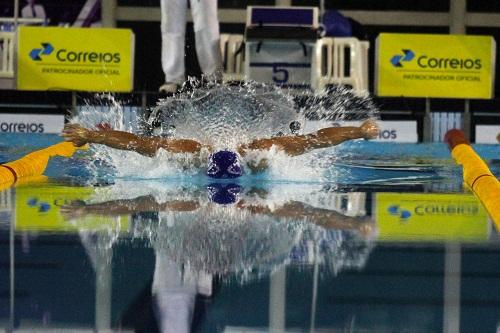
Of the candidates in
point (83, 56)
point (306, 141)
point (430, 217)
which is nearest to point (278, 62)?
point (83, 56)

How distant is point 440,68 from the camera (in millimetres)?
9188

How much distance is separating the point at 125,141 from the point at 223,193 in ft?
1.90

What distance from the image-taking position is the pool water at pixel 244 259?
1960 mm

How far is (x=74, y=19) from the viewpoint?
41.1 feet

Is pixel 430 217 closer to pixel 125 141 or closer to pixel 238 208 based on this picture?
pixel 238 208

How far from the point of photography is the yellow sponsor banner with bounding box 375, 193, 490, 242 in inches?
127

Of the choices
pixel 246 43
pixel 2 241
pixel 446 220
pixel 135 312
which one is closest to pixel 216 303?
pixel 135 312

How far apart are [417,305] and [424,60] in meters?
7.34

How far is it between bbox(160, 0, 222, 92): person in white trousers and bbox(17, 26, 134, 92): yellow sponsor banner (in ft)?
3.38

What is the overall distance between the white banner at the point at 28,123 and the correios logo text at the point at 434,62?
312cm

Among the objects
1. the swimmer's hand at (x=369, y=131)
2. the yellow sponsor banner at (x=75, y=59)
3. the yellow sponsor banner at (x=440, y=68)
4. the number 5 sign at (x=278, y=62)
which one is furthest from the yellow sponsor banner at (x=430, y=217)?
the yellow sponsor banner at (x=75, y=59)

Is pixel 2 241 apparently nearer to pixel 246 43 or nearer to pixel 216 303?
pixel 216 303

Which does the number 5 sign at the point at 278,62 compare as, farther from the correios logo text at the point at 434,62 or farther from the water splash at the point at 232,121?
the correios logo text at the point at 434,62

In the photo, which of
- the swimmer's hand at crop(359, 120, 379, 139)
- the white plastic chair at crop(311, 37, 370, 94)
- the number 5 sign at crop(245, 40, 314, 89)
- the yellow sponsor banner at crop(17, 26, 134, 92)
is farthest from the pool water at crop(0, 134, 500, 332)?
the white plastic chair at crop(311, 37, 370, 94)
